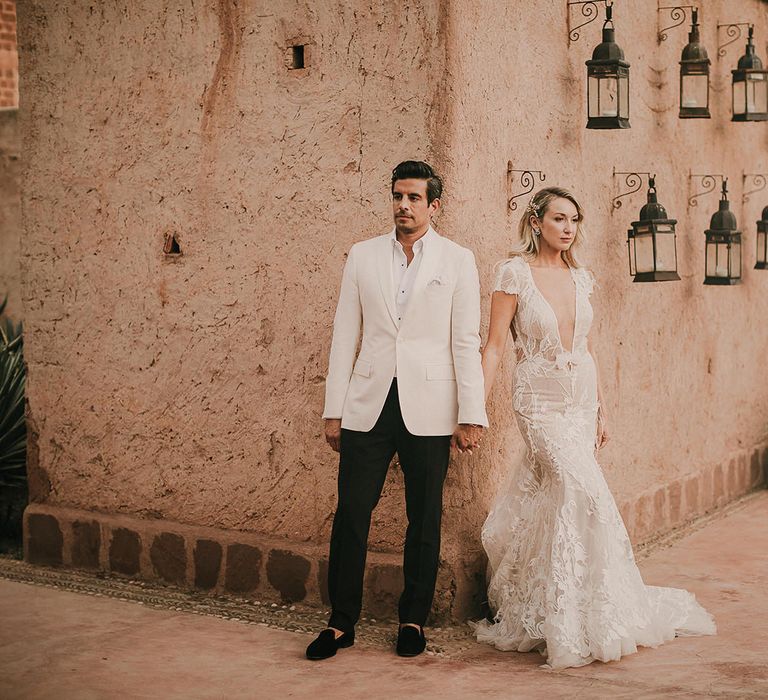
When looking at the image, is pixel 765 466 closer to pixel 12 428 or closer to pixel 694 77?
pixel 694 77

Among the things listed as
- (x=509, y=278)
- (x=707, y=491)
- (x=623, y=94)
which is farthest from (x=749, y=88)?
(x=509, y=278)

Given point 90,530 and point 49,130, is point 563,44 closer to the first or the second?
point 49,130

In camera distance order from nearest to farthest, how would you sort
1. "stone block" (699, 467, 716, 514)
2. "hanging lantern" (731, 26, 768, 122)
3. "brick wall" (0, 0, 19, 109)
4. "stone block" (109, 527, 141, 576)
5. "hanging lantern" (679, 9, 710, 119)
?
1. "stone block" (109, 527, 141, 576)
2. "hanging lantern" (679, 9, 710, 119)
3. "hanging lantern" (731, 26, 768, 122)
4. "stone block" (699, 467, 716, 514)
5. "brick wall" (0, 0, 19, 109)

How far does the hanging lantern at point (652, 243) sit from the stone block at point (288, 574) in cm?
247

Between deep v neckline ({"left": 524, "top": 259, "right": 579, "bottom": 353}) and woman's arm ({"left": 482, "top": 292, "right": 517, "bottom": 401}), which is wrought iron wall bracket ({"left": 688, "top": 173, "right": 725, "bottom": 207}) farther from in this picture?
woman's arm ({"left": 482, "top": 292, "right": 517, "bottom": 401})

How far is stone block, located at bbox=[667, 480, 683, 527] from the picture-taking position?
784 cm

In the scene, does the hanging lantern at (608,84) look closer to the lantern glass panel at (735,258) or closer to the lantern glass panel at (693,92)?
the lantern glass panel at (693,92)

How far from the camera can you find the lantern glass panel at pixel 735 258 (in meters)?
8.05

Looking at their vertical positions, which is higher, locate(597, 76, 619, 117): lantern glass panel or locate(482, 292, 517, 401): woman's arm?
locate(597, 76, 619, 117): lantern glass panel

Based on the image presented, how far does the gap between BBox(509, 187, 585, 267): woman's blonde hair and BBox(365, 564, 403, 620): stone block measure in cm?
154

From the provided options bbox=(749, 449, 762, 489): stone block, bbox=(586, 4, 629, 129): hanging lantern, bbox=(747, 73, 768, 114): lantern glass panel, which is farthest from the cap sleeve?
bbox=(749, 449, 762, 489): stone block

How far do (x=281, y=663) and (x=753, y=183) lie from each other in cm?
576

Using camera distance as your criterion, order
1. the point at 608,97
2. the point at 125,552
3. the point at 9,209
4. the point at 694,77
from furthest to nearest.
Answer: the point at 9,209 < the point at 694,77 < the point at 125,552 < the point at 608,97

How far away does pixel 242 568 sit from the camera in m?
6.16
